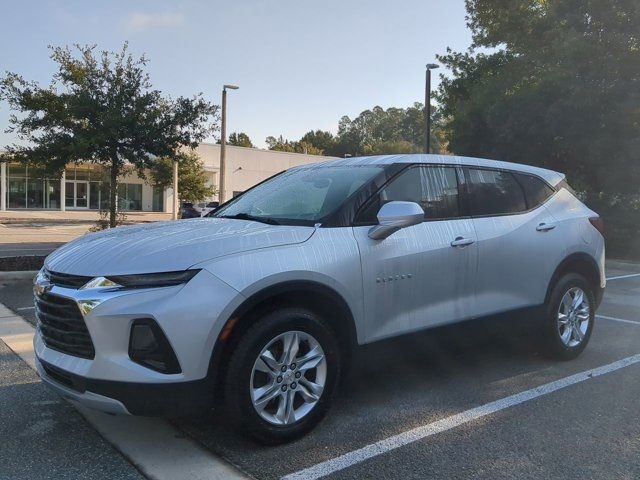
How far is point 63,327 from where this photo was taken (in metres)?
3.16

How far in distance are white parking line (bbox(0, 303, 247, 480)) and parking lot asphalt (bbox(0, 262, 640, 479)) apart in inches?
3.7

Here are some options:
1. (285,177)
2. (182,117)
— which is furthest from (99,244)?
(182,117)

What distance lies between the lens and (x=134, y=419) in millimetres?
3775

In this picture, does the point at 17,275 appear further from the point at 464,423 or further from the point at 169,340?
the point at 464,423

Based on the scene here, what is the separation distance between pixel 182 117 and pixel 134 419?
9320 mm

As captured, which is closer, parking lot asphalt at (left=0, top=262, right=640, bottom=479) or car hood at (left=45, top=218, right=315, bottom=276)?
car hood at (left=45, top=218, right=315, bottom=276)

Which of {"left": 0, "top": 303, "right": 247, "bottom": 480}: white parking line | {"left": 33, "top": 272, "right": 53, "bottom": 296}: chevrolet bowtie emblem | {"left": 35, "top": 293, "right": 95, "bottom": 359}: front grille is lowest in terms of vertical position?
{"left": 0, "top": 303, "right": 247, "bottom": 480}: white parking line

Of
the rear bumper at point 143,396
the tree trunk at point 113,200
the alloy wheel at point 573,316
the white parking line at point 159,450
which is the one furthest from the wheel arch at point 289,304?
the tree trunk at point 113,200

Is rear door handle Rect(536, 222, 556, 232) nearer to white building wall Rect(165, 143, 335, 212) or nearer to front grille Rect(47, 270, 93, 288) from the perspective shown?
front grille Rect(47, 270, 93, 288)

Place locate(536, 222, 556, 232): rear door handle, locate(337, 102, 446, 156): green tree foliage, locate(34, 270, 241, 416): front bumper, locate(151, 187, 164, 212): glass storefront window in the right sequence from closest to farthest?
locate(34, 270, 241, 416): front bumper
locate(536, 222, 556, 232): rear door handle
locate(151, 187, 164, 212): glass storefront window
locate(337, 102, 446, 156): green tree foliage

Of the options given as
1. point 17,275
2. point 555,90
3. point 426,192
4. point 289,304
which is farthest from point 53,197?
point 289,304

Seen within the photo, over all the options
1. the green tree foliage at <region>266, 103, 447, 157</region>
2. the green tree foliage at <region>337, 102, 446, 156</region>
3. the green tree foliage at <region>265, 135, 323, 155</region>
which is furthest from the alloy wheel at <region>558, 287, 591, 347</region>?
the green tree foliage at <region>337, 102, 446, 156</region>

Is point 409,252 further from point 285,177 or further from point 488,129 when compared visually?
point 488,129

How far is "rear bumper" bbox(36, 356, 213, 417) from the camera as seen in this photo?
2.95 m
